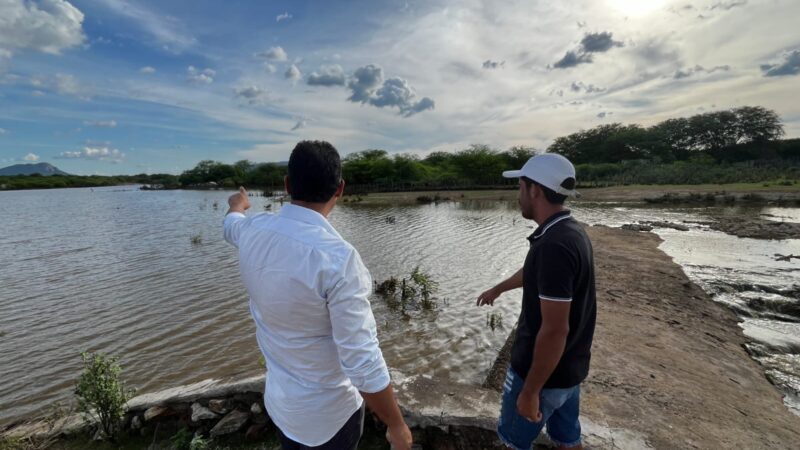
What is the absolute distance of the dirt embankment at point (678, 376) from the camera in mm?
3758

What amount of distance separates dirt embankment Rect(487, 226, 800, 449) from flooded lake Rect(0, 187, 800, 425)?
0.58 metres

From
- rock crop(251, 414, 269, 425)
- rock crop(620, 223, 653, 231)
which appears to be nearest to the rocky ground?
rock crop(620, 223, 653, 231)

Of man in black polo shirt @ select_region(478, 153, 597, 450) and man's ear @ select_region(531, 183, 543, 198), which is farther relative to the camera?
man's ear @ select_region(531, 183, 543, 198)

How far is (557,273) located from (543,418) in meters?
0.94

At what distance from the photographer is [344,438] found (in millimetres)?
1783

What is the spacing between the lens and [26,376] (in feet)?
20.8

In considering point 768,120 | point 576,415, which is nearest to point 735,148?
point 768,120

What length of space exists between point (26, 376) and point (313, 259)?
8004 mm

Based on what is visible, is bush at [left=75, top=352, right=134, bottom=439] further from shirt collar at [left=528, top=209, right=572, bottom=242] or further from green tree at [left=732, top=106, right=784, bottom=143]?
green tree at [left=732, top=106, right=784, bottom=143]

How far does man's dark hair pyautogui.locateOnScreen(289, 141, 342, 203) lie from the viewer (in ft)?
5.09

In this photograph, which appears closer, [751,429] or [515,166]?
[751,429]

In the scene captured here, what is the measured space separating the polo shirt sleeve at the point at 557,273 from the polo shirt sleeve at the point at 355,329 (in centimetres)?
97

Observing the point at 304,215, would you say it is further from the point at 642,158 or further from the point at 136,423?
the point at 642,158

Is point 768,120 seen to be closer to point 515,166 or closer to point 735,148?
point 735,148
